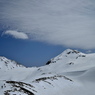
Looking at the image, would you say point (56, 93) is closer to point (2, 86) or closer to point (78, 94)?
point (78, 94)

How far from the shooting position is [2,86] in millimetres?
20719

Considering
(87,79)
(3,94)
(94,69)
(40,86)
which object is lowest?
(3,94)

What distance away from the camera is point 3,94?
17891mm

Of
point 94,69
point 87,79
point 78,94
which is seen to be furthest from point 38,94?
point 94,69

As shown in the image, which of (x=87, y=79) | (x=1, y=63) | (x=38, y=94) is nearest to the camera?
(x=38, y=94)

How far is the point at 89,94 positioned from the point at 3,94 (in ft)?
54.4

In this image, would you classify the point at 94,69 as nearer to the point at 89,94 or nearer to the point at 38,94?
the point at 89,94

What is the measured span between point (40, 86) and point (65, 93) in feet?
15.0

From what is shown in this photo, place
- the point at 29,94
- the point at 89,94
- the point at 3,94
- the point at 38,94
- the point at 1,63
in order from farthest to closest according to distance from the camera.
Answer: the point at 1,63 → the point at 89,94 → the point at 38,94 → the point at 29,94 → the point at 3,94

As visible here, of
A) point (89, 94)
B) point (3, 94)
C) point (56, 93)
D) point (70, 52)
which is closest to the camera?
point (3, 94)

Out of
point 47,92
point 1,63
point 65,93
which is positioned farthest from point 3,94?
point 1,63

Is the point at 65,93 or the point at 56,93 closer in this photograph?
the point at 56,93

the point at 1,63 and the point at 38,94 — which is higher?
the point at 1,63

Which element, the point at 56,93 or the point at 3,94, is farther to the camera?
the point at 56,93
